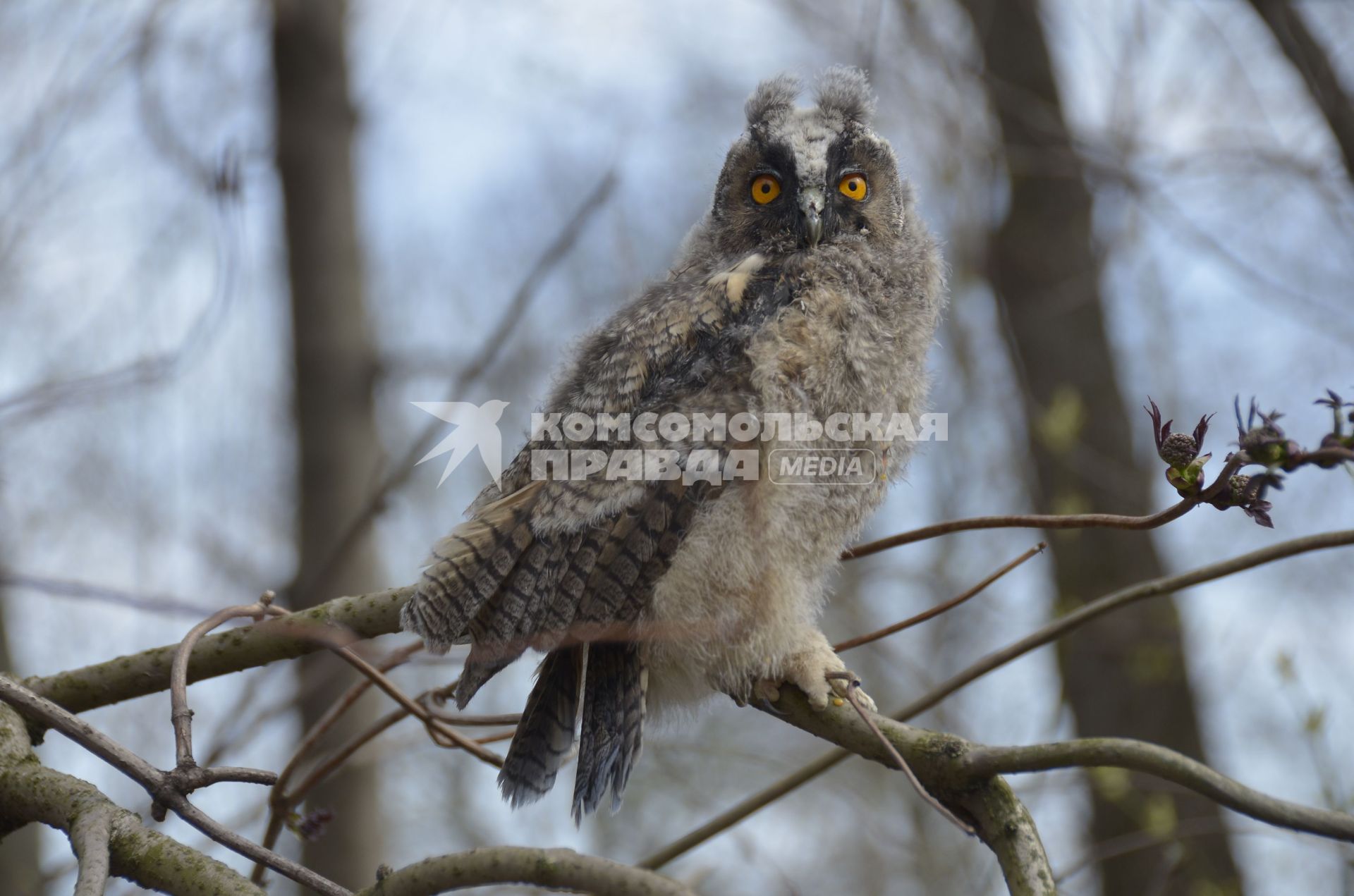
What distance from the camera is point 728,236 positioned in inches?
111

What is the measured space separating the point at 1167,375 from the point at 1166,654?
2.38 meters

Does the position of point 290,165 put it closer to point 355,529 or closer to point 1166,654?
point 355,529

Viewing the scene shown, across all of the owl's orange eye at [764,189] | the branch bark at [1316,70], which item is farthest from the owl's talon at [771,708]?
the branch bark at [1316,70]

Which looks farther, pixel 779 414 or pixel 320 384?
pixel 320 384

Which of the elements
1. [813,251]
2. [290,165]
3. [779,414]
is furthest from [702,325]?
[290,165]

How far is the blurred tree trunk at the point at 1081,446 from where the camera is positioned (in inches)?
212

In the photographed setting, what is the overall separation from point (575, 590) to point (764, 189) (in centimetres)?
129

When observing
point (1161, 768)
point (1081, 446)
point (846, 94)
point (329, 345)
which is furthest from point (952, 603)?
point (1081, 446)

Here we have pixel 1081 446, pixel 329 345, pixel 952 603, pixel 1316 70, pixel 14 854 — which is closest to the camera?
pixel 952 603

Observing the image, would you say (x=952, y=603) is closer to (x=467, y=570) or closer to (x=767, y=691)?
(x=767, y=691)

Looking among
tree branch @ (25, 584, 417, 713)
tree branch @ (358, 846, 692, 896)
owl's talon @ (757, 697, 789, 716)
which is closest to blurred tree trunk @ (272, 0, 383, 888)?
tree branch @ (25, 584, 417, 713)

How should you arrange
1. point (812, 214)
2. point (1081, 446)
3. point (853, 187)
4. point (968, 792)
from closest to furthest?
point (968, 792)
point (812, 214)
point (853, 187)
point (1081, 446)

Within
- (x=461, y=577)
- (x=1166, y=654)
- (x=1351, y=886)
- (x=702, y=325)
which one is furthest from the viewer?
(x=1166, y=654)

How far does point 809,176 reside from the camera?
264 cm
